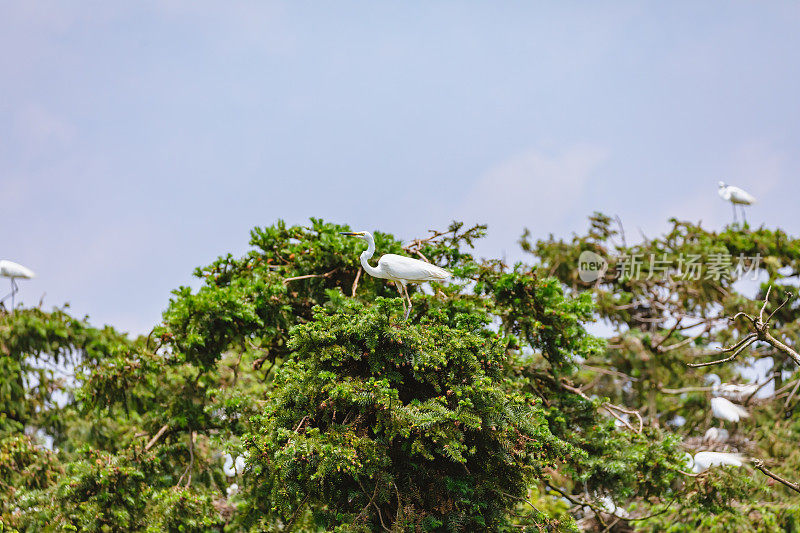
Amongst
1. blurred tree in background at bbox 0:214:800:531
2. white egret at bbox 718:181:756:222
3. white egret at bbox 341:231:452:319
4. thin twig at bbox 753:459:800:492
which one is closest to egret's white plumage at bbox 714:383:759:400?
blurred tree in background at bbox 0:214:800:531

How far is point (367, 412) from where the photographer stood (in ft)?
13.7

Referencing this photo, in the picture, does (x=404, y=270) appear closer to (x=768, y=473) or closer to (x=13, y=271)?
(x=768, y=473)

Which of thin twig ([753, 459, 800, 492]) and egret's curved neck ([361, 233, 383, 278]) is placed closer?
thin twig ([753, 459, 800, 492])

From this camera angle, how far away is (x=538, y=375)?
19.9ft

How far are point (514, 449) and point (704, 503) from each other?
2203 millimetres

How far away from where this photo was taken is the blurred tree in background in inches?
165

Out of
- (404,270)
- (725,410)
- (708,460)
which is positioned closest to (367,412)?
(404,270)

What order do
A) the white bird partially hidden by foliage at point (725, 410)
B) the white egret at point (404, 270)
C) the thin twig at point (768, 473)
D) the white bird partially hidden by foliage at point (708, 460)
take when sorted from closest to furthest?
the thin twig at point (768, 473) < the white egret at point (404, 270) < the white bird partially hidden by foliage at point (708, 460) < the white bird partially hidden by foliage at point (725, 410)

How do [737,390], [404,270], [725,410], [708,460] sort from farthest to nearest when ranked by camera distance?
[737,390]
[725,410]
[708,460]
[404,270]

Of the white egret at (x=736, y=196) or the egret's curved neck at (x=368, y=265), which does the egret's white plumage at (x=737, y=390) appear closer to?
the white egret at (x=736, y=196)

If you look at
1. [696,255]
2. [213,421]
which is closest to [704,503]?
[213,421]

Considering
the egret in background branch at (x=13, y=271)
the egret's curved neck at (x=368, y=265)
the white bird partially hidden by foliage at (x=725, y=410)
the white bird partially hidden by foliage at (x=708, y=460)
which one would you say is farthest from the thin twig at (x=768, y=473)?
the egret in background branch at (x=13, y=271)

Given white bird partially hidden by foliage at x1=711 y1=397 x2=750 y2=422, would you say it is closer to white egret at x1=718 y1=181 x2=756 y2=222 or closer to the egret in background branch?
white egret at x1=718 y1=181 x2=756 y2=222

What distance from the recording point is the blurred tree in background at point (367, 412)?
13.8 feet
